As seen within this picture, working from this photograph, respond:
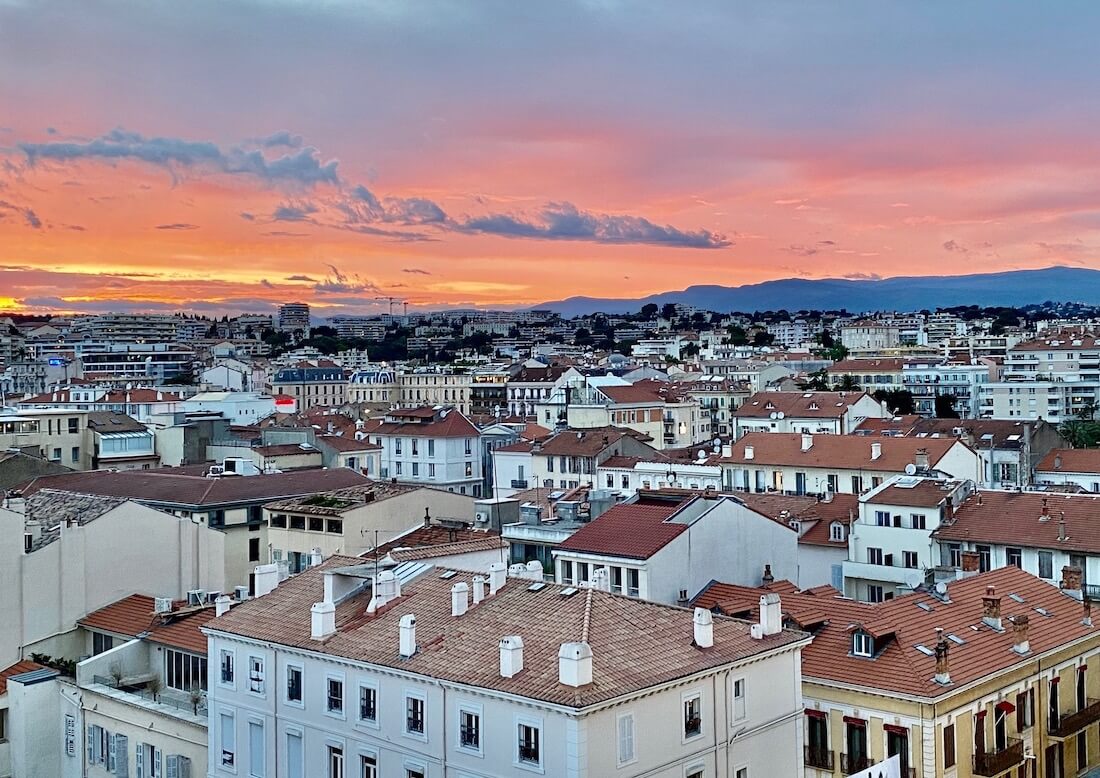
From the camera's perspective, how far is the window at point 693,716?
2509 cm

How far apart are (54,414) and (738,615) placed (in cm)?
5595

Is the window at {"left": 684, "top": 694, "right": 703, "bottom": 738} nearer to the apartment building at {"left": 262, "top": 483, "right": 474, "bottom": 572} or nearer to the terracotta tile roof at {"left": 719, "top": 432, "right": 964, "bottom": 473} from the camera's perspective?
the apartment building at {"left": 262, "top": 483, "right": 474, "bottom": 572}

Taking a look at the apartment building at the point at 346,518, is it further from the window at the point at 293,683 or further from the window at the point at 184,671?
the window at the point at 293,683

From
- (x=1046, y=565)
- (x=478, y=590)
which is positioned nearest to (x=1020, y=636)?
(x=1046, y=565)

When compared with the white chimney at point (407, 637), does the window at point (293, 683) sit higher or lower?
lower

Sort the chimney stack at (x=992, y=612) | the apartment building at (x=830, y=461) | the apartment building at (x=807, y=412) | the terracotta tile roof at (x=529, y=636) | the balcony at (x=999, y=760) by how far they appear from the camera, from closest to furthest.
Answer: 1. the terracotta tile roof at (x=529, y=636)
2. the balcony at (x=999, y=760)
3. the chimney stack at (x=992, y=612)
4. the apartment building at (x=830, y=461)
5. the apartment building at (x=807, y=412)

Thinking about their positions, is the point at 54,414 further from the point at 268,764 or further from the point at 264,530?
the point at 268,764

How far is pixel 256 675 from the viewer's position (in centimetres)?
2986

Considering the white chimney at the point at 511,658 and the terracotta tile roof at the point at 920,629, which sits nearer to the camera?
the white chimney at the point at 511,658

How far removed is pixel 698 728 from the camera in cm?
2542

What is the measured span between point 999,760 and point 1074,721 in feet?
14.1

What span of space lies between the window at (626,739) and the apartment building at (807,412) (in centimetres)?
7853

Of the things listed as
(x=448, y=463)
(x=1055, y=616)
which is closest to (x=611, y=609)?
(x=1055, y=616)

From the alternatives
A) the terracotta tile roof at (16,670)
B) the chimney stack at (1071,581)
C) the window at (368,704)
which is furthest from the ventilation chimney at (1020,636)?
the terracotta tile roof at (16,670)
